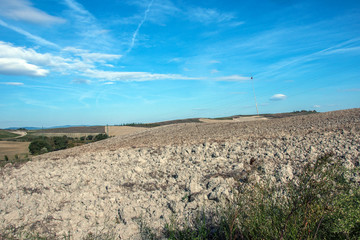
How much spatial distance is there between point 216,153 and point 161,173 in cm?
176

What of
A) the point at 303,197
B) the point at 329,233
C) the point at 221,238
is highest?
the point at 303,197

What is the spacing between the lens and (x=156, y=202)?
462 cm

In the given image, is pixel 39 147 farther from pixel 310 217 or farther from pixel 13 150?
pixel 310 217

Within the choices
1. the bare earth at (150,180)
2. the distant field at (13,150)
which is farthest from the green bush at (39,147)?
the bare earth at (150,180)

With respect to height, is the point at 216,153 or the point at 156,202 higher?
the point at 216,153

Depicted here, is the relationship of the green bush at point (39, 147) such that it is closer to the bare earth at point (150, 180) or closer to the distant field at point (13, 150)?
the distant field at point (13, 150)

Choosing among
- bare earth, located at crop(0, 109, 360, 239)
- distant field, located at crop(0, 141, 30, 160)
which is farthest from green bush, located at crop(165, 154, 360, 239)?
distant field, located at crop(0, 141, 30, 160)

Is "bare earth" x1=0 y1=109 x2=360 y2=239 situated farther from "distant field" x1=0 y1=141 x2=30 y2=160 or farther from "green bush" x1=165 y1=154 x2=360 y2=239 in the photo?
"distant field" x1=0 y1=141 x2=30 y2=160

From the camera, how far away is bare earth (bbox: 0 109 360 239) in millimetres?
4266

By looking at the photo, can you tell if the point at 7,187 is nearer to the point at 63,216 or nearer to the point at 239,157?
the point at 63,216

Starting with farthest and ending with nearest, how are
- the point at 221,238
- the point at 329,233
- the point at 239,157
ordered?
the point at 239,157
the point at 221,238
the point at 329,233

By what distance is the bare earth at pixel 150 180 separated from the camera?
4.27 meters

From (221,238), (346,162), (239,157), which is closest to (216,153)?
(239,157)

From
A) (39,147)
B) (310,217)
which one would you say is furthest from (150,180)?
(39,147)
